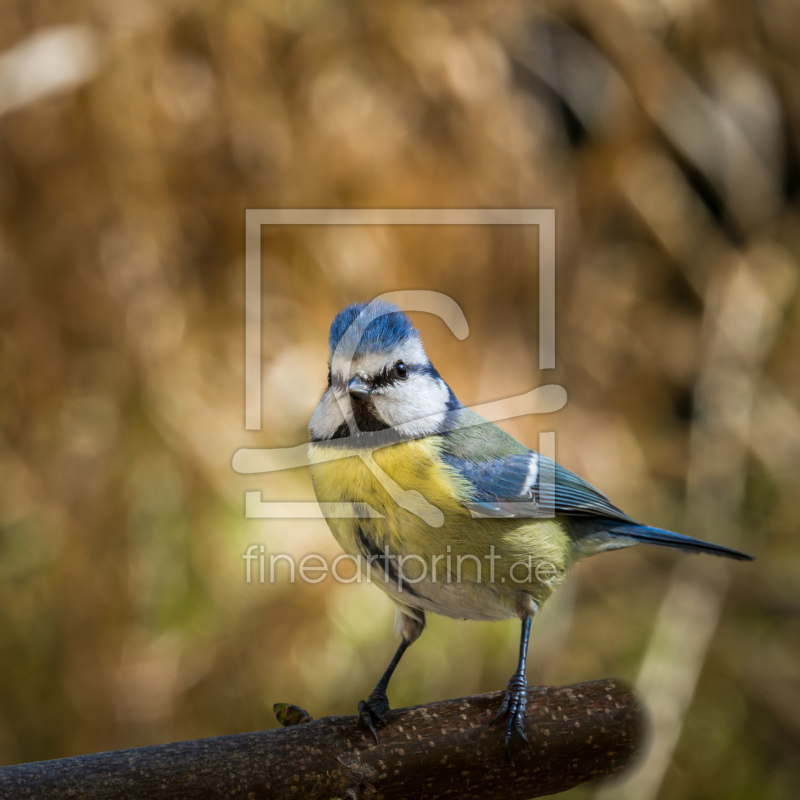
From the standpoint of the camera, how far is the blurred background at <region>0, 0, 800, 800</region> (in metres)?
1.83

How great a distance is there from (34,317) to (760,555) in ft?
6.64

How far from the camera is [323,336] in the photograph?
6.29ft

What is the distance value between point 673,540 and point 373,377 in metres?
0.45

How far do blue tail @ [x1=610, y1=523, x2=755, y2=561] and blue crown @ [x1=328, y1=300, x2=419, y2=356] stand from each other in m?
0.43

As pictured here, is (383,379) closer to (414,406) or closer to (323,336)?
(414,406)

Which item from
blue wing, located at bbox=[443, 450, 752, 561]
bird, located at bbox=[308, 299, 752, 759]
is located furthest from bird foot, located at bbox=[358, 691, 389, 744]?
blue wing, located at bbox=[443, 450, 752, 561]

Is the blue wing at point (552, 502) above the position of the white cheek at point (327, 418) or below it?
below

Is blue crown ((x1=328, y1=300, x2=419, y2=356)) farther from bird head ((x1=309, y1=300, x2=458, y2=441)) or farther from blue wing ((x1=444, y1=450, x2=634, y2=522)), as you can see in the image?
blue wing ((x1=444, y1=450, x2=634, y2=522))

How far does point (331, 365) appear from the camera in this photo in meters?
0.87

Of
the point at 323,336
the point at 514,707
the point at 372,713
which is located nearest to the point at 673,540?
the point at 514,707

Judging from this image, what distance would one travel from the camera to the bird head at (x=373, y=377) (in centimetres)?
→ 85

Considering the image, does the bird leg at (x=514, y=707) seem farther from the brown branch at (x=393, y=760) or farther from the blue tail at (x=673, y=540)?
the blue tail at (x=673, y=540)

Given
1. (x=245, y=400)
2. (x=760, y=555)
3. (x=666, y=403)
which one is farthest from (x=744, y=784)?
(x=245, y=400)

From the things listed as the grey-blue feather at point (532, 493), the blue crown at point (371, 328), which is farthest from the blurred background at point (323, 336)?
the blue crown at point (371, 328)
